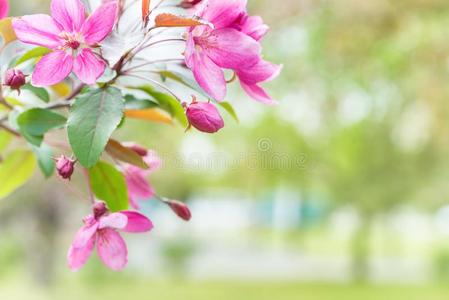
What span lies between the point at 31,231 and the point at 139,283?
8.44 feet

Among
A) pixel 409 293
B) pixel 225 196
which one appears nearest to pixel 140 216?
pixel 409 293

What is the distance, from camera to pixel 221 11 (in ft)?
1.48

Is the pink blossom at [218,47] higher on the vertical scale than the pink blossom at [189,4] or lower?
lower

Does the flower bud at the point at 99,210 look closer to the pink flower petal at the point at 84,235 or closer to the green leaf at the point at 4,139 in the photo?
the pink flower petal at the point at 84,235

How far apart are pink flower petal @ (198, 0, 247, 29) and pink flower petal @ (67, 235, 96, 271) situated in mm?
171

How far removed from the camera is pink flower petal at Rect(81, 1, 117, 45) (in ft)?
1.48

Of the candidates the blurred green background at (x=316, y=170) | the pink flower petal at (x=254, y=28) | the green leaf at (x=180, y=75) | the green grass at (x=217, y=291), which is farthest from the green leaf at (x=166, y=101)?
the green grass at (x=217, y=291)

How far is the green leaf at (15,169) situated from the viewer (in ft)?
2.19

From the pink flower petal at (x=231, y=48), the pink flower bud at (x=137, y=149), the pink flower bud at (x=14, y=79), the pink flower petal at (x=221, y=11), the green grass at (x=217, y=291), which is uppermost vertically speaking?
the green grass at (x=217, y=291)

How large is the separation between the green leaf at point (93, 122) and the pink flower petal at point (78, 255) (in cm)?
8

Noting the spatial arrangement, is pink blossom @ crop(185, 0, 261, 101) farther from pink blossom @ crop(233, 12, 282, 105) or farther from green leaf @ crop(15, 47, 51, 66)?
green leaf @ crop(15, 47, 51, 66)

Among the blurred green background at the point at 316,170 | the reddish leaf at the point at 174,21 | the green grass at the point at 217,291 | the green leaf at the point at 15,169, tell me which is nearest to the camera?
the reddish leaf at the point at 174,21

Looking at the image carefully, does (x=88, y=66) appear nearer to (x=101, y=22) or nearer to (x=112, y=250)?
(x=101, y=22)

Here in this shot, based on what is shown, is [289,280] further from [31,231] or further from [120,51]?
[120,51]
